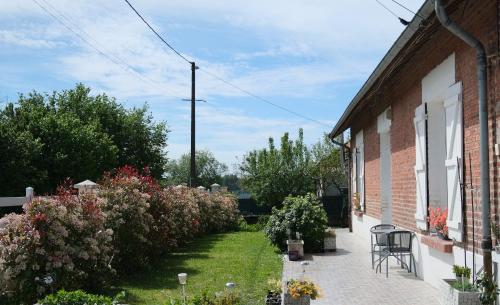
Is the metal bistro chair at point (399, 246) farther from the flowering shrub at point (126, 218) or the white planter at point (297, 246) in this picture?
the flowering shrub at point (126, 218)

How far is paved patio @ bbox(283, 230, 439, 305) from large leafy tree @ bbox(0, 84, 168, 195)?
12633 mm

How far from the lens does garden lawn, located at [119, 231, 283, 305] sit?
8406 millimetres

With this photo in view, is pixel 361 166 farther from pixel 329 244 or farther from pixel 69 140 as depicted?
pixel 69 140

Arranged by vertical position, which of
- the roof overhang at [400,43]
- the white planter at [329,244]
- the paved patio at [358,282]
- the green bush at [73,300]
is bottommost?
the paved patio at [358,282]

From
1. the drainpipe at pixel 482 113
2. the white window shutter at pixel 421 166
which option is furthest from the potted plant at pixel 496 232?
the white window shutter at pixel 421 166

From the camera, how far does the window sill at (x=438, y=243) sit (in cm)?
733

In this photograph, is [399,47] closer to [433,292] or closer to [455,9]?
[455,9]

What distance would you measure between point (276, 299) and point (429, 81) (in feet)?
13.3

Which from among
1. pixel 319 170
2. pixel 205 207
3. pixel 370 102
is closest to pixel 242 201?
pixel 319 170

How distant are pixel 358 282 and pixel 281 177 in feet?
57.7

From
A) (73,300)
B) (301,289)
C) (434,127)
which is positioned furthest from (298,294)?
(434,127)

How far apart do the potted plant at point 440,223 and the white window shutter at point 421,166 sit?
482 mm

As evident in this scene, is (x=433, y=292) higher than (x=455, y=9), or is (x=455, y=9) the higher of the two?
(x=455, y=9)

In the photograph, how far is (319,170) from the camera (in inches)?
1166
